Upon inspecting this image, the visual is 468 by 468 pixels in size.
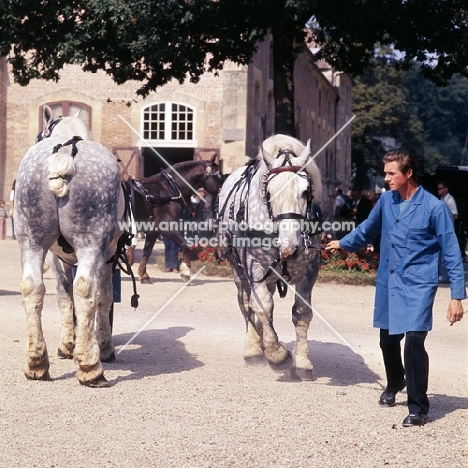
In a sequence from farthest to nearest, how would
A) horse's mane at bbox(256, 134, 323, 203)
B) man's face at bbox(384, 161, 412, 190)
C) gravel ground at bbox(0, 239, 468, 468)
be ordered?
horse's mane at bbox(256, 134, 323, 203) < man's face at bbox(384, 161, 412, 190) < gravel ground at bbox(0, 239, 468, 468)

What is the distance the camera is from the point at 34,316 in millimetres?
7504

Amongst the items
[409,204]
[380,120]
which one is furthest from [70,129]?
[380,120]

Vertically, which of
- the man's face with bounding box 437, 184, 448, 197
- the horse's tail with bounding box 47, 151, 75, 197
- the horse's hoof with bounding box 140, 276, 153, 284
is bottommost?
the horse's hoof with bounding box 140, 276, 153, 284

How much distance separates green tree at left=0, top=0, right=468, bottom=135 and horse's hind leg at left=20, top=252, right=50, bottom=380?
35.8ft

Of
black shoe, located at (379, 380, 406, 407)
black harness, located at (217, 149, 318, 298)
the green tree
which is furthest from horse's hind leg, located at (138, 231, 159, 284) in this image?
black shoe, located at (379, 380, 406, 407)

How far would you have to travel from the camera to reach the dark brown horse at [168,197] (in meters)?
16.4

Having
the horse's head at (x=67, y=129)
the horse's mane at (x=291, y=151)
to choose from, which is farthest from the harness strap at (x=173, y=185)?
the horse's mane at (x=291, y=151)

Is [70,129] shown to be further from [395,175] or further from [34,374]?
[395,175]

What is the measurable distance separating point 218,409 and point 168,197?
33.4 feet

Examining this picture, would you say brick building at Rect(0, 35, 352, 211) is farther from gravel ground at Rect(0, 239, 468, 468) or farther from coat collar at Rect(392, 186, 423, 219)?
coat collar at Rect(392, 186, 423, 219)

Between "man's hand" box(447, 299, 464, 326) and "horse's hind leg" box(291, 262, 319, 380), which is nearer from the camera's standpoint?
"man's hand" box(447, 299, 464, 326)

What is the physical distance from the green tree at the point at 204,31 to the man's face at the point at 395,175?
11293 mm

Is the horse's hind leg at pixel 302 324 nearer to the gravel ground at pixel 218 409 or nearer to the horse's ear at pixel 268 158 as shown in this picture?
the gravel ground at pixel 218 409

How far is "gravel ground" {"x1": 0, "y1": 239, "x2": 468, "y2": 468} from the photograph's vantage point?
5426 millimetres
